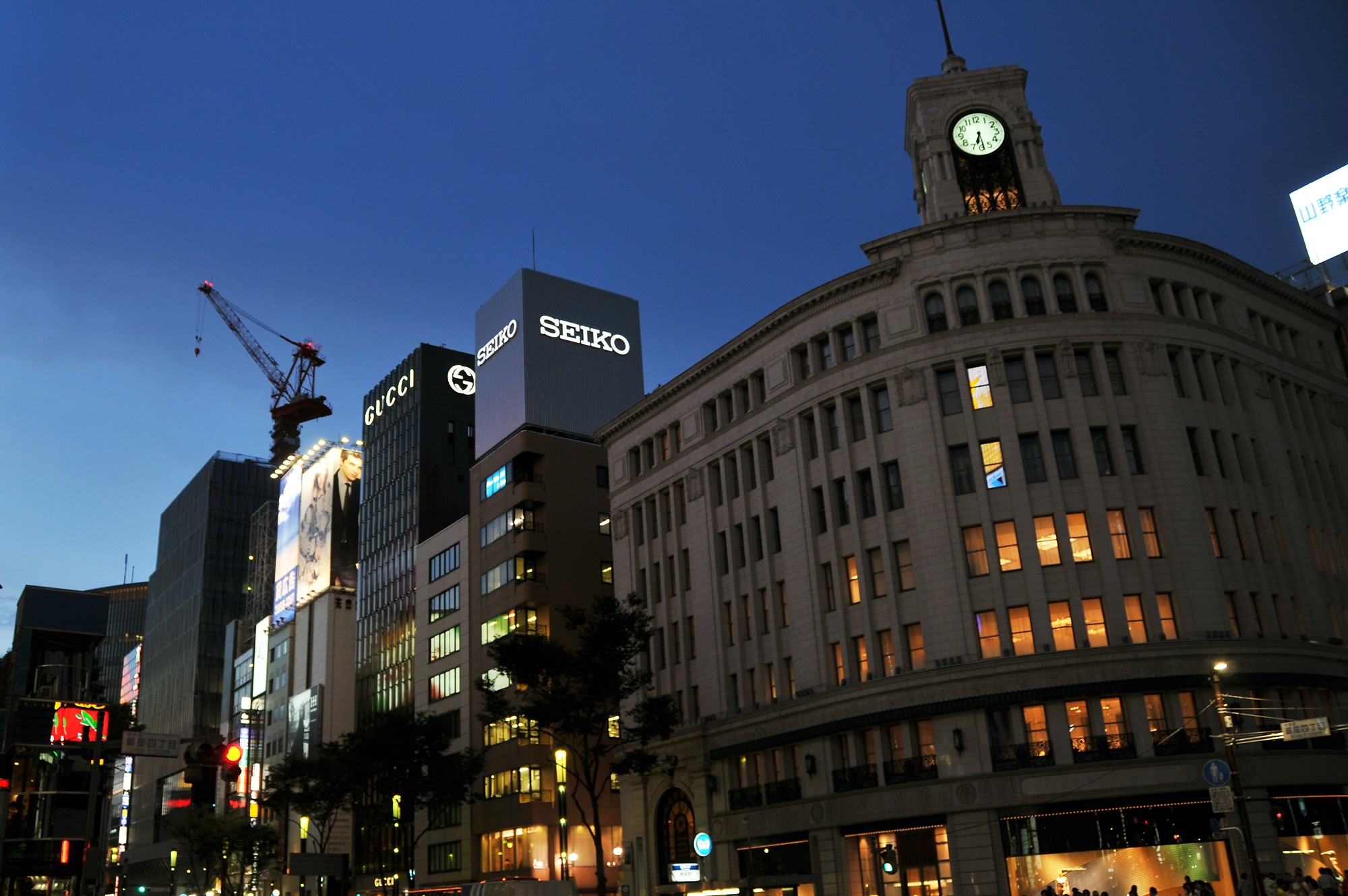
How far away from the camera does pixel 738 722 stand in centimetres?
5938

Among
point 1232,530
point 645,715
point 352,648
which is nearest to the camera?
point 1232,530

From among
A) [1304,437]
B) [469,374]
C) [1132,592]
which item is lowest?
[1132,592]

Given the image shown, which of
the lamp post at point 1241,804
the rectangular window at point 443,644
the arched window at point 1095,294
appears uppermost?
the arched window at point 1095,294

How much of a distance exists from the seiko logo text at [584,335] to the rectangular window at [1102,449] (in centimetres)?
5495

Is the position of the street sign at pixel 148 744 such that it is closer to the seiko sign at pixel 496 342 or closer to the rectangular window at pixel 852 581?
the rectangular window at pixel 852 581

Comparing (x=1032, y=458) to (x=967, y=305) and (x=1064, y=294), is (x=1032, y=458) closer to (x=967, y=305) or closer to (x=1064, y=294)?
(x=967, y=305)

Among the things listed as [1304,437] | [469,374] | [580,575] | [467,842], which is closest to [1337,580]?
[1304,437]

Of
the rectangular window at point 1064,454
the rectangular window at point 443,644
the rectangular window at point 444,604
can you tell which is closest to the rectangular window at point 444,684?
the rectangular window at point 443,644

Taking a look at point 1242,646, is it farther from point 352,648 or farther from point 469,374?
point 352,648

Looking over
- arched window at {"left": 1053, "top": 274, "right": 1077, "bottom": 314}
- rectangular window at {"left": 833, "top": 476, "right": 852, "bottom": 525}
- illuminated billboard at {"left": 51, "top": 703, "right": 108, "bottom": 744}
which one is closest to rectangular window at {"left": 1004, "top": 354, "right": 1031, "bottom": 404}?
arched window at {"left": 1053, "top": 274, "right": 1077, "bottom": 314}

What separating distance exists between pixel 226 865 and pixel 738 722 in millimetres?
69200

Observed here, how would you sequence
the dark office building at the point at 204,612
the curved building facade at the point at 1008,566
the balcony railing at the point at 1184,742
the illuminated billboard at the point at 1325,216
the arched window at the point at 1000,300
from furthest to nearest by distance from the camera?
the dark office building at the point at 204,612, the illuminated billboard at the point at 1325,216, the arched window at the point at 1000,300, the curved building facade at the point at 1008,566, the balcony railing at the point at 1184,742

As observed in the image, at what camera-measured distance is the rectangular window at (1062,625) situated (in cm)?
4928

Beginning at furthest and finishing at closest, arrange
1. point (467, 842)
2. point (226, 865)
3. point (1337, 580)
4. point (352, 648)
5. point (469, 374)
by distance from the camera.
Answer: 1. point (352, 648)
2. point (469, 374)
3. point (226, 865)
4. point (467, 842)
5. point (1337, 580)
